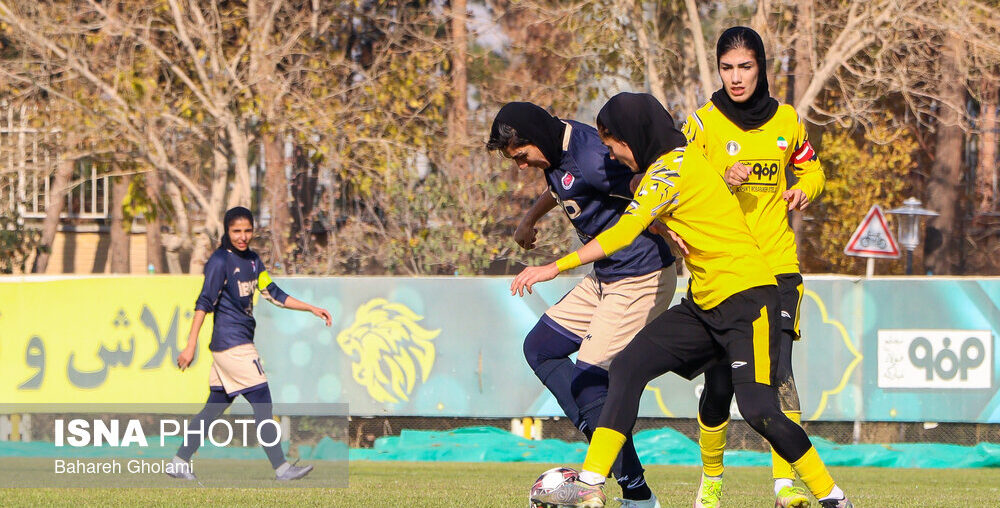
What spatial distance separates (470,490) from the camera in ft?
29.2

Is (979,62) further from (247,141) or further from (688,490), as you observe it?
(688,490)

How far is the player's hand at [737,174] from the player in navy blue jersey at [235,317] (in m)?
4.08

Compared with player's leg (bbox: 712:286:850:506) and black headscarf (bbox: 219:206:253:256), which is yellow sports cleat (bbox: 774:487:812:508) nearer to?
player's leg (bbox: 712:286:850:506)

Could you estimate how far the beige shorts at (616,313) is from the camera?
6.12 meters

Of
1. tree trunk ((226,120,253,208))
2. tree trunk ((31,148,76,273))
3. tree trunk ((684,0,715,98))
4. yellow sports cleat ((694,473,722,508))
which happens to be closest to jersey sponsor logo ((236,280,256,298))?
yellow sports cleat ((694,473,722,508))

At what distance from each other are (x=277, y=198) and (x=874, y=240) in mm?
9582

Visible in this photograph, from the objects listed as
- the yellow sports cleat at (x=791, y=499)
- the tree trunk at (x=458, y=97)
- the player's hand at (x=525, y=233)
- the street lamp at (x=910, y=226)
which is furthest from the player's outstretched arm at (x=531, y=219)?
the street lamp at (x=910, y=226)

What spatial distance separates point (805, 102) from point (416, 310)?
8200 mm

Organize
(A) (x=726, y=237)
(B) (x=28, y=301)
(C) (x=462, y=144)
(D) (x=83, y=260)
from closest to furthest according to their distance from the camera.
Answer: (A) (x=726, y=237) < (B) (x=28, y=301) < (C) (x=462, y=144) < (D) (x=83, y=260)

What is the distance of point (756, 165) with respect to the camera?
6.22m

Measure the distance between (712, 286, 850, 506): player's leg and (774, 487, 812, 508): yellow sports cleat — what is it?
4.1 inches

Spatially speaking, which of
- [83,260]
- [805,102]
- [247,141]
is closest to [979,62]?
[805,102]

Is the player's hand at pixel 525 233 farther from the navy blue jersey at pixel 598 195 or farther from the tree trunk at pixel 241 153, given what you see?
the tree trunk at pixel 241 153

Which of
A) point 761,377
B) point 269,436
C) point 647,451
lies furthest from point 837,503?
point 647,451
